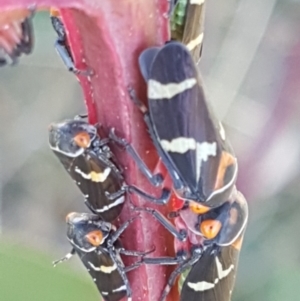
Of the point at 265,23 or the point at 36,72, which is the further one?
the point at 36,72

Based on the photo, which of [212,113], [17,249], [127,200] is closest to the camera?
[127,200]

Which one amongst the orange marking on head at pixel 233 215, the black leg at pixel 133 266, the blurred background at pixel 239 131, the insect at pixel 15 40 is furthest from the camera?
the blurred background at pixel 239 131

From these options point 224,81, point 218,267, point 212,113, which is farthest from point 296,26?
point 212,113

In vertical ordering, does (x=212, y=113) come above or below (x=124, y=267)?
above

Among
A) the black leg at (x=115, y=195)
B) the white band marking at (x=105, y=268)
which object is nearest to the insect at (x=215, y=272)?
the white band marking at (x=105, y=268)

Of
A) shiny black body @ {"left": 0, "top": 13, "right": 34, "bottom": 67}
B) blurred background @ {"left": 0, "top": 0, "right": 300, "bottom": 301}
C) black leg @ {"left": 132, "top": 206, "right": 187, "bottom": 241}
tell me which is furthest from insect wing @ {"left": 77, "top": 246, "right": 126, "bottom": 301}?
blurred background @ {"left": 0, "top": 0, "right": 300, "bottom": 301}

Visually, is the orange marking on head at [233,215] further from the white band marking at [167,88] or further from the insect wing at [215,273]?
the white band marking at [167,88]

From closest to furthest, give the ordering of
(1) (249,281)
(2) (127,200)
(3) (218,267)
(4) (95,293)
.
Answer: (2) (127,200)
(3) (218,267)
(4) (95,293)
(1) (249,281)

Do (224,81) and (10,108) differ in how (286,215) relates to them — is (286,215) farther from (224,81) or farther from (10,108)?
(10,108)
